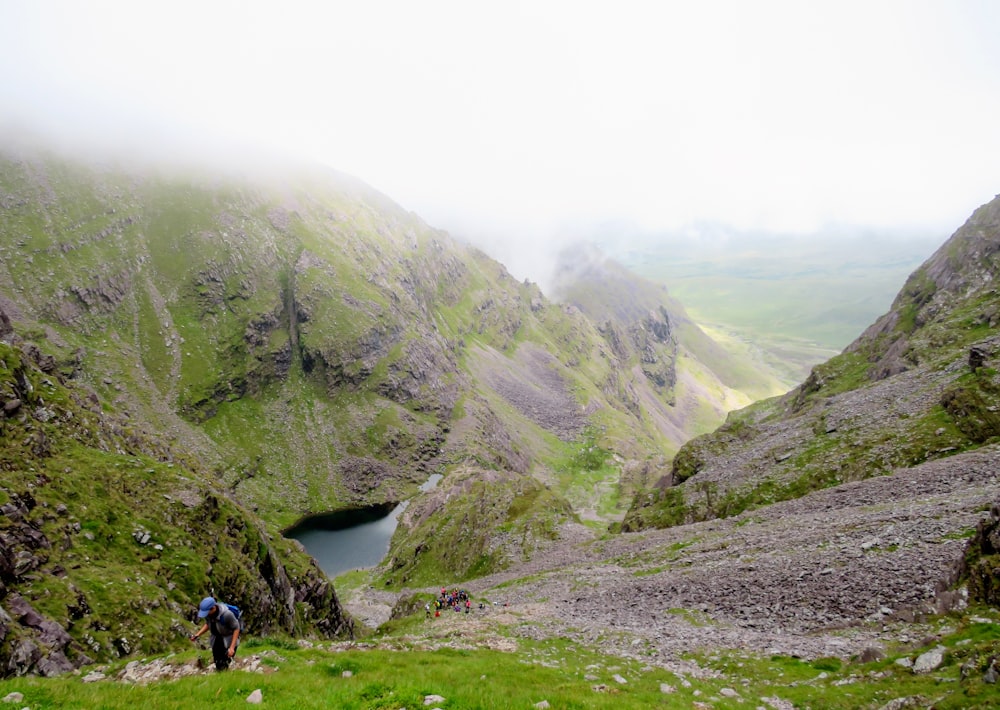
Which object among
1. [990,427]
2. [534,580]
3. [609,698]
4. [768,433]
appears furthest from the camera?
[768,433]

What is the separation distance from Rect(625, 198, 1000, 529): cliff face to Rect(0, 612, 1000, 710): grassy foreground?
Answer: 33.4 m

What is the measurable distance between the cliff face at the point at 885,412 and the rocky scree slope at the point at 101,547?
5073 centimetres

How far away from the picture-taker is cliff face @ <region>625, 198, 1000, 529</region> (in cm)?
4800

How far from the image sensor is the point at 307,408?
19362 cm

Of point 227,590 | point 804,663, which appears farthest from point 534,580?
point 804,663

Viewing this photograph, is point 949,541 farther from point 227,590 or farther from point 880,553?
point 227,590

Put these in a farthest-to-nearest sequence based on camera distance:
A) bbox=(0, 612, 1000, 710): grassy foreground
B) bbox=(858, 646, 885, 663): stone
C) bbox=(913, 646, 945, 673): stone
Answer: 1. bbox=(858, 646, 885, 663): stone
2. bbox=(913, 646, 945, 673): stone
3. bbox=(0, 612, 1000, 710): grassy foreground

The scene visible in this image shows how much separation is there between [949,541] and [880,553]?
3.42 meters

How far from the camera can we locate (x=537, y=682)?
60.9ft

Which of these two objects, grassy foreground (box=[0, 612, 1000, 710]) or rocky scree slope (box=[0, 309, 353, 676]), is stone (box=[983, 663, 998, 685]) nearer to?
grassy foreground (box=[0, 612, 1000, 710])

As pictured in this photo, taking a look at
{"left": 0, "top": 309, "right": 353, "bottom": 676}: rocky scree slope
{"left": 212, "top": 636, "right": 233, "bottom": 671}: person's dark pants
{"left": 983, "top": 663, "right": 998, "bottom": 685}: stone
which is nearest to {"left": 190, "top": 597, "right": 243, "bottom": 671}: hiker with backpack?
{"left": 212, "top": 636, "right": 233, "bottom": 671}: person's dark pants

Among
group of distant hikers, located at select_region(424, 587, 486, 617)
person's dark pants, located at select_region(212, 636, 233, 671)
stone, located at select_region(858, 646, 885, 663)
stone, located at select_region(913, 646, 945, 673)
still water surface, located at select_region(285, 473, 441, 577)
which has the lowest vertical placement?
still water surface, located at select_region(285, 473, 441, 577)

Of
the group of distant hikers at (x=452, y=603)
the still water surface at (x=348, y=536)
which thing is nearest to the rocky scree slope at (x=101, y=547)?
the group of distant hikers at (x=452, y=603)

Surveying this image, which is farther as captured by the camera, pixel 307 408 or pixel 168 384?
pixel 307 408
